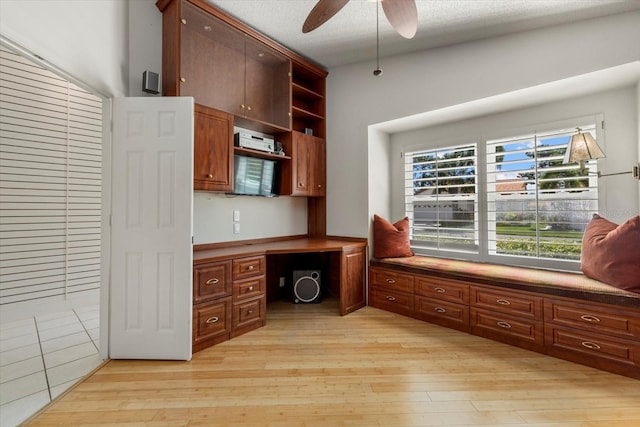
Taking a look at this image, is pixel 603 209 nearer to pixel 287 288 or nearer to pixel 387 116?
pixel 387 116

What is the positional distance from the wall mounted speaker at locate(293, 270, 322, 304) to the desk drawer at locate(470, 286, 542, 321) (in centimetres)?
170

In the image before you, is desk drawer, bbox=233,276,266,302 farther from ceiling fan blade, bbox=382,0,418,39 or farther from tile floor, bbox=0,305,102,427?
ceiling fan blade, bbox=382,0,418,39

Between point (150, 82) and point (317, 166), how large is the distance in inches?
78.5

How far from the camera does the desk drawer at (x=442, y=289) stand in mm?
2795

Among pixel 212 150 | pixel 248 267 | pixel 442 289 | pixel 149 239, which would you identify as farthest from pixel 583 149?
pixel 149 239

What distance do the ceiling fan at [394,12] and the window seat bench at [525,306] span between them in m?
2.18

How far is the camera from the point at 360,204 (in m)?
3.62

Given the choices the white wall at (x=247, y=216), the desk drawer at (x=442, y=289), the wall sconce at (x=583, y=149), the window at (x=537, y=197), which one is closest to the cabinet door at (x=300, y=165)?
the white wall at (x=247, y=216)

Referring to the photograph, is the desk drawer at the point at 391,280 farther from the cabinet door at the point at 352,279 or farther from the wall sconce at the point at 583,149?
the wall sconce at the point at 583,149

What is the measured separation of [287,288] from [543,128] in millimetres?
3365

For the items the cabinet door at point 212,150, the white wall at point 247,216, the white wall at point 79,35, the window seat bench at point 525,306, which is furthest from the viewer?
the white wall at point 247,216

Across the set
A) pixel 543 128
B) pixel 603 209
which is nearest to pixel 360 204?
pixel 543 128

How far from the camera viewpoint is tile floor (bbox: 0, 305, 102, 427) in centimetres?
180

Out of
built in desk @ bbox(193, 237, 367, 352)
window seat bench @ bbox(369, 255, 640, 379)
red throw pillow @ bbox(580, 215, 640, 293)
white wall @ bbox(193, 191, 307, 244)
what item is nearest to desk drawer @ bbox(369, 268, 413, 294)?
window seat bench @ bbox(369, 255, 640, 379)
